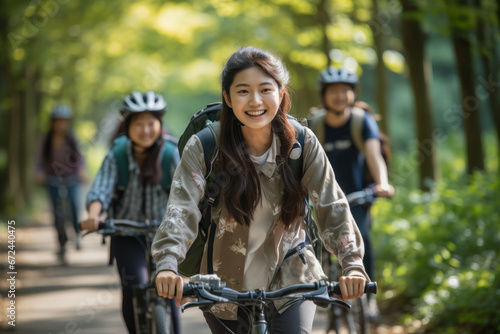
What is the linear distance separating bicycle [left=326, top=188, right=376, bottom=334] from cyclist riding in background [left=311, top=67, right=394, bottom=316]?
292 millimetres

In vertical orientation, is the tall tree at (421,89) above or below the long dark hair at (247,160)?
above

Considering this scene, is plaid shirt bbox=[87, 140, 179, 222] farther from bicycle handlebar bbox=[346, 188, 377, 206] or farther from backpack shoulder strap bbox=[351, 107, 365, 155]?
backpack shoulder strap bbox=[351, 107, 365, 155]

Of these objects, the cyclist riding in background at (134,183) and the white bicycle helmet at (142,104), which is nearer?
the cyclist riding in background at (134,183)

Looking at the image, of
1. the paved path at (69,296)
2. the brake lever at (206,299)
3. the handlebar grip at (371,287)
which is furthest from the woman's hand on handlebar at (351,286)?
the paved path at (69,296)

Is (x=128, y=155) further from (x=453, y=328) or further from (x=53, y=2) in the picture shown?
(x=53, y=2)

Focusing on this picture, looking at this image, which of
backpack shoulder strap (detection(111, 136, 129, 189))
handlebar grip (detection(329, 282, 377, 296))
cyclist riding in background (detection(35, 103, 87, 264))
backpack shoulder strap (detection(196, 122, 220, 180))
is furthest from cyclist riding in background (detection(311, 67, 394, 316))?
cyclist riding in background (detection(35, 103, 87, 264))

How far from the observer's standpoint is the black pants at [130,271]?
574cm

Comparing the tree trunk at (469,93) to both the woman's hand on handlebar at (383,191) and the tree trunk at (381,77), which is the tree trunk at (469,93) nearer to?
the tree trunk at (381,77)

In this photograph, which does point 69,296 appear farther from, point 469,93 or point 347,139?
point 469,93

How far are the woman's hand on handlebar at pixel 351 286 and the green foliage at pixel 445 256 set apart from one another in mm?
3384

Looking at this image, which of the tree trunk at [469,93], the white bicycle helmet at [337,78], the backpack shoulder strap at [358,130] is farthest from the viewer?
the tree trunk at [469,93]

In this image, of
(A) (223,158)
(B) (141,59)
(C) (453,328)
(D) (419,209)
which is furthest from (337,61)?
(B) (141,59)

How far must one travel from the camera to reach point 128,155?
20.1 ft

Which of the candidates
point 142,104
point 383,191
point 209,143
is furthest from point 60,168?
point 209,143
